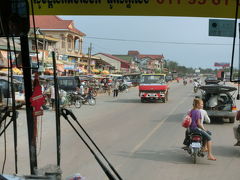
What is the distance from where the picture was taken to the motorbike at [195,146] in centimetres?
775

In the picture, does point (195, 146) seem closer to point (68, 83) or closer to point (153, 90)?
point (153, 90)

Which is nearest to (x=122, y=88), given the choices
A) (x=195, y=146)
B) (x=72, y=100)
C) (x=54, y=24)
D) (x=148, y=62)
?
(x=54, y=24)

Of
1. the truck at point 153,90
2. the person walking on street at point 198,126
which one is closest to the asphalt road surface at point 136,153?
the person walking on street at point 198,126

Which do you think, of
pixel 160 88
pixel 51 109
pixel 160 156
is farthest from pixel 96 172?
pixel 160 88

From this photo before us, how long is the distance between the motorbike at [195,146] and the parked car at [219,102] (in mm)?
7129

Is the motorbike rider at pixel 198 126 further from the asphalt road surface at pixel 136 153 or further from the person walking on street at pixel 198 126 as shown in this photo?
the asphalt road surface at pixel 136 153

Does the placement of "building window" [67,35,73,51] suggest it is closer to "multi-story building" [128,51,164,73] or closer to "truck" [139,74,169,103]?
"truck" [139,74,169,103]

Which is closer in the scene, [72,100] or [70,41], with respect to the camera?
[72,100]

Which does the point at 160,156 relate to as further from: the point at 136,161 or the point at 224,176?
the point at 224,176

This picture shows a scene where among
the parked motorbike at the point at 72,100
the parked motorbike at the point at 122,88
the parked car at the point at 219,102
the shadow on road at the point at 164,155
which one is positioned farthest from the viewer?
the parked motorbike at the point at 122,88

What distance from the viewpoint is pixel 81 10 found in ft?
12.9

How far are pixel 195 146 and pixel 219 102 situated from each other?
8.66 m

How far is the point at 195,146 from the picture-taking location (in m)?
7.75

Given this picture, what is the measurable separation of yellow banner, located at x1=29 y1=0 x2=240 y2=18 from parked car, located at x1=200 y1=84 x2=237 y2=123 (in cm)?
1121
